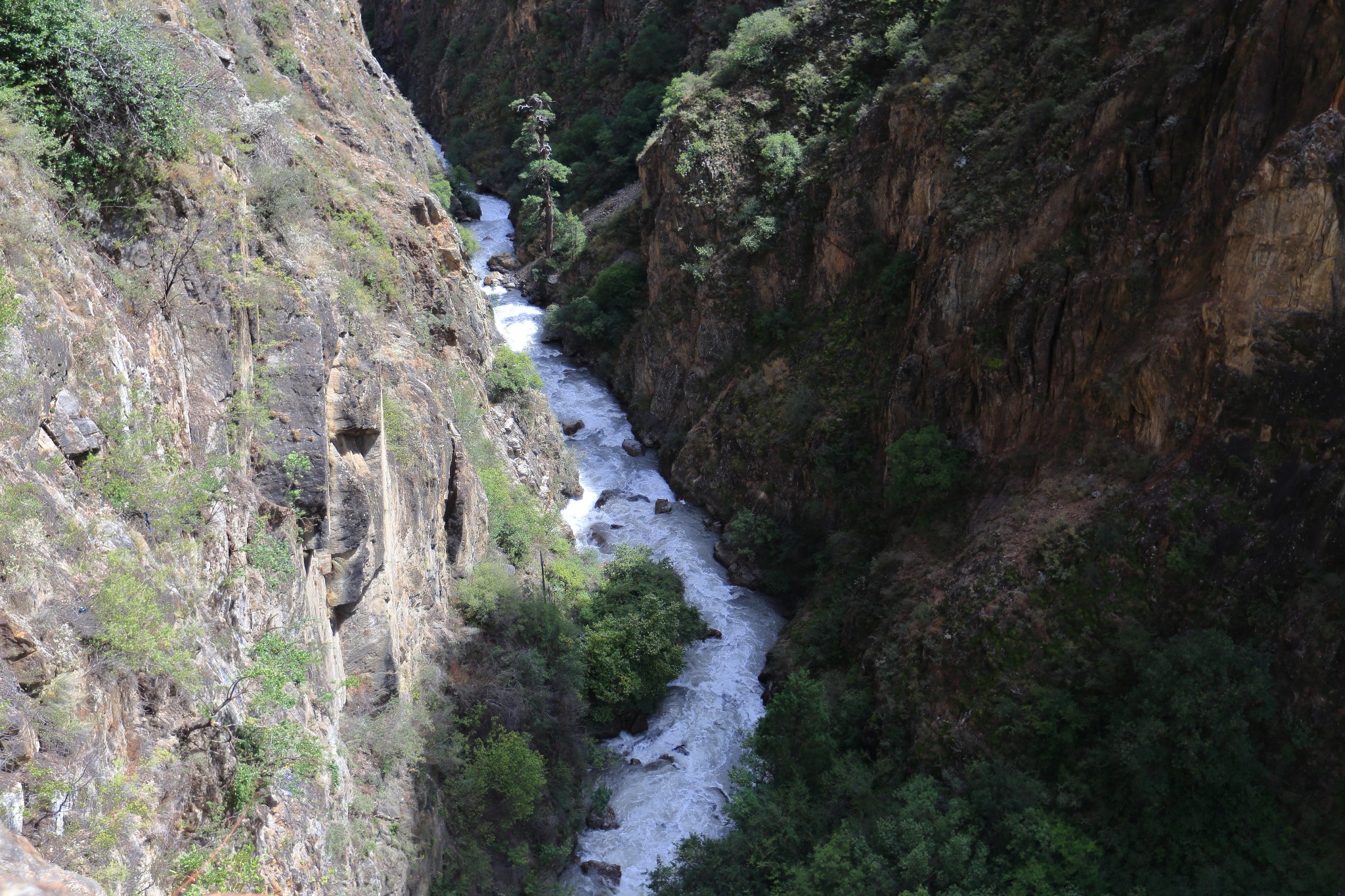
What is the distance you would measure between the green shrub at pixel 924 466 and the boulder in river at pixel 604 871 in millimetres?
14439

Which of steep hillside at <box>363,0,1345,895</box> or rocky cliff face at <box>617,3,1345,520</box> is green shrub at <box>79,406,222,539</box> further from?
rocky cliff face at <box>617,3,1345,520</box>

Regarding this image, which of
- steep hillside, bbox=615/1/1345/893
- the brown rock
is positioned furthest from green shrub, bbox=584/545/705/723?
the brown rock

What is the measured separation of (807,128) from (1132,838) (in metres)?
31.7

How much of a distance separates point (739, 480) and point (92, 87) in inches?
1096

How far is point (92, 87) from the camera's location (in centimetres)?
1288

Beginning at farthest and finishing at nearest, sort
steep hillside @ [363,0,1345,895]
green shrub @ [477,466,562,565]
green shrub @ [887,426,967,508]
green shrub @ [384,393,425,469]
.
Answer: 1. green shrub @ [477,466,562,565]
2. green shrub @ [887,426,967,508]
3. green shrub @ [384,393,425,469]
4. steep hillside @ [363,0,1345,895]

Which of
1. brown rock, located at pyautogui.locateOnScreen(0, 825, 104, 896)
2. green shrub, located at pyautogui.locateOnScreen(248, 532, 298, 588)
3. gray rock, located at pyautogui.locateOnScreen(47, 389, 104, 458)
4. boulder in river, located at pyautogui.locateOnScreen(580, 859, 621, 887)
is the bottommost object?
boulder in river, located at pyautogui.locateOnScreen(580, 859, 621, 887)

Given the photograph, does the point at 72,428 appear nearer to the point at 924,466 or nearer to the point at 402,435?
the point at 402,435

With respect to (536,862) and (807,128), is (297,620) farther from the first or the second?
(807,128)

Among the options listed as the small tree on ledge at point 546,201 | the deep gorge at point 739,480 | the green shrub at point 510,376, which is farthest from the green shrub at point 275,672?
the small tree on ledge at point 546,201

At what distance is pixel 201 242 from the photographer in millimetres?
14961

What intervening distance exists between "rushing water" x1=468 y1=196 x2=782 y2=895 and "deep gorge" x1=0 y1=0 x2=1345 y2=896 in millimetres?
270

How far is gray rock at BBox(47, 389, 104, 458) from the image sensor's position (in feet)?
34.9

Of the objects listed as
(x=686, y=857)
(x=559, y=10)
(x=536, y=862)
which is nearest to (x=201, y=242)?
(x=536, y=862)
